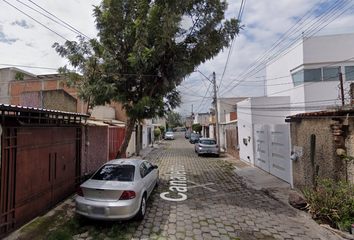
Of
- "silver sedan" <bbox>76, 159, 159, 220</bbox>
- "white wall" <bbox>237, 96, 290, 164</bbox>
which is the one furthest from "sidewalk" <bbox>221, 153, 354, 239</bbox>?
"silver sedan" <bbox>76, 159, 159, 220</bbox>

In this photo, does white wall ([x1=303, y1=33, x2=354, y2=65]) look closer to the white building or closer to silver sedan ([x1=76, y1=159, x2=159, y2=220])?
the white building

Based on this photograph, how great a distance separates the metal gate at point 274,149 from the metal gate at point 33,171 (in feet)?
25.6

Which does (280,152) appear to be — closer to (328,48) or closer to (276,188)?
(276,188)

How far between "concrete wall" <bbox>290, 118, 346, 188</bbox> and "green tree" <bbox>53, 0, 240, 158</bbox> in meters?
4.54

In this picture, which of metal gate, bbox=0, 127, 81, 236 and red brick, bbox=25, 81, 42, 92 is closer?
metal gate, bbox=0, 127, 81, 236

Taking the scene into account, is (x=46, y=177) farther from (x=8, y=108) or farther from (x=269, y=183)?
(x=269, y=183)

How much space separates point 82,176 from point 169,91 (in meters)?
5.00

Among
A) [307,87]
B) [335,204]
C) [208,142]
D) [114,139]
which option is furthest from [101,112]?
[307,87]

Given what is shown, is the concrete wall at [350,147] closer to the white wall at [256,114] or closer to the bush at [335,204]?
the bush at [335,204]

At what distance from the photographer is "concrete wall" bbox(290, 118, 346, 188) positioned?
15.4 feet

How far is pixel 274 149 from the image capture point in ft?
26.9

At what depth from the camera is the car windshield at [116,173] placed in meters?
4.54

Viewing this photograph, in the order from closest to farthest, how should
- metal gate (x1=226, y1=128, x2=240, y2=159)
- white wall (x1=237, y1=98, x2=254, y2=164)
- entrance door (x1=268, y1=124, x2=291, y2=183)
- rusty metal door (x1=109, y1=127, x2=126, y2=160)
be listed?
entrance door (x1=268, y1=124, x2=291, y2=183) → rusty metal door (x1=109, y1=127, x2=126, y2=160) → white wall (x1=237, y1=98, x2=254, y2=164) → metal gate (x1=226, y1=128, x2=240, y2=159)

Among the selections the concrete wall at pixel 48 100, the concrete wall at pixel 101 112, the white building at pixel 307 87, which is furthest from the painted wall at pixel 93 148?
the white building at pixel 307 87
